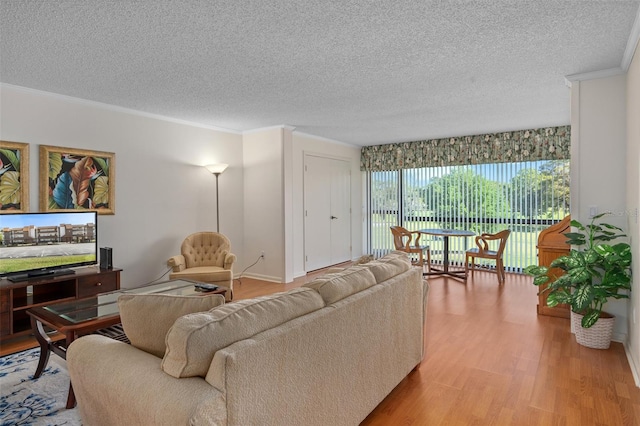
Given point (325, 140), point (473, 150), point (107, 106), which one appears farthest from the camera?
point (325, 140)

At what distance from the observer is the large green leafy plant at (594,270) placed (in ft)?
9.23

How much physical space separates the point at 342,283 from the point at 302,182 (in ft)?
13.9

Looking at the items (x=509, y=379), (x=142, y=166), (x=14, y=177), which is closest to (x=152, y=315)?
(x=509, y=379)

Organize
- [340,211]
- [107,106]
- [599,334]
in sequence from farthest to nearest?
[340,211] < [107,106] < [599,334]

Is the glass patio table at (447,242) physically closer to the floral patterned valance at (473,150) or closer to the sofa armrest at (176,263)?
the floral patterned valance at (473,150)

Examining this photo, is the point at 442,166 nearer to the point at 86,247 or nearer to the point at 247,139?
the point at 247,139

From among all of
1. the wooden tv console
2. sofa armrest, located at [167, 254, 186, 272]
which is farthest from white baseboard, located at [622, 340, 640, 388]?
the wooden tv console

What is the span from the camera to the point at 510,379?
2471mm

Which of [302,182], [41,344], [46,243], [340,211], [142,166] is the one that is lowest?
[41,344]

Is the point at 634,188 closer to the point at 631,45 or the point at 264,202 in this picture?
the point at 631,45

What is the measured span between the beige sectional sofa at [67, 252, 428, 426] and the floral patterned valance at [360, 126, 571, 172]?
484 centimetres

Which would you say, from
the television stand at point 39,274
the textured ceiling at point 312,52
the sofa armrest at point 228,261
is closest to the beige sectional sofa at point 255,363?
the textured ceiling at point 312,52

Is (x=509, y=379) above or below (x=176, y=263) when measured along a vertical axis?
below

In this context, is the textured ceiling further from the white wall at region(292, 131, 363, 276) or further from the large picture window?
the large picture window
